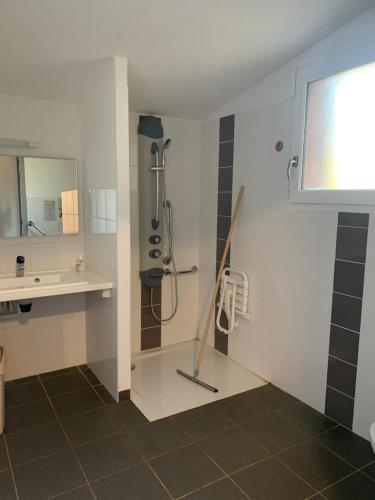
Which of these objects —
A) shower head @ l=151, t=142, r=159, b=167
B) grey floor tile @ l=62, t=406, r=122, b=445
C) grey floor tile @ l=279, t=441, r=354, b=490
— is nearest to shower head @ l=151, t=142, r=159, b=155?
shower head @ l=151, t=142, r=159, b=167

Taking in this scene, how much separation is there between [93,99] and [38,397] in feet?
6.47

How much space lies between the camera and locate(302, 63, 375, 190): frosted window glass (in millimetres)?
2016

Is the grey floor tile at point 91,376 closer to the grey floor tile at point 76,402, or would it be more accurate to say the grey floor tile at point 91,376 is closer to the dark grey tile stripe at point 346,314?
the grey floor tile at point 76,402

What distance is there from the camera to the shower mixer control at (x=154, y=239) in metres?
3.00

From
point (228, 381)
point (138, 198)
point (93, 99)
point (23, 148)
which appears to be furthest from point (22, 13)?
point (228, 381)

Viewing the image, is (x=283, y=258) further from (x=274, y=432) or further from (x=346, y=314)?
(x=274, y=432)

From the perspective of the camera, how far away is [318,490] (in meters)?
1.74

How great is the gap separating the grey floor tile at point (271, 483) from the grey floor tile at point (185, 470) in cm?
13

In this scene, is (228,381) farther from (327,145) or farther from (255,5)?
(255,5)

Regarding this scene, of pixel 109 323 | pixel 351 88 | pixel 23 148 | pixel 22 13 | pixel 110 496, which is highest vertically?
pixel 22 13

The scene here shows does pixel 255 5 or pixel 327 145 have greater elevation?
pixel 255 5

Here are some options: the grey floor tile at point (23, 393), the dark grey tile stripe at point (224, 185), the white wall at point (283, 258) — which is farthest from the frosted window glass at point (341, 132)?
the grey floor tile at point (23, 393)

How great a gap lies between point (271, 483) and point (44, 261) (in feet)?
6.43

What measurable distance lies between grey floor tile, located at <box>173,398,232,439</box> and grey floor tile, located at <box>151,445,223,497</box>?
15cm
